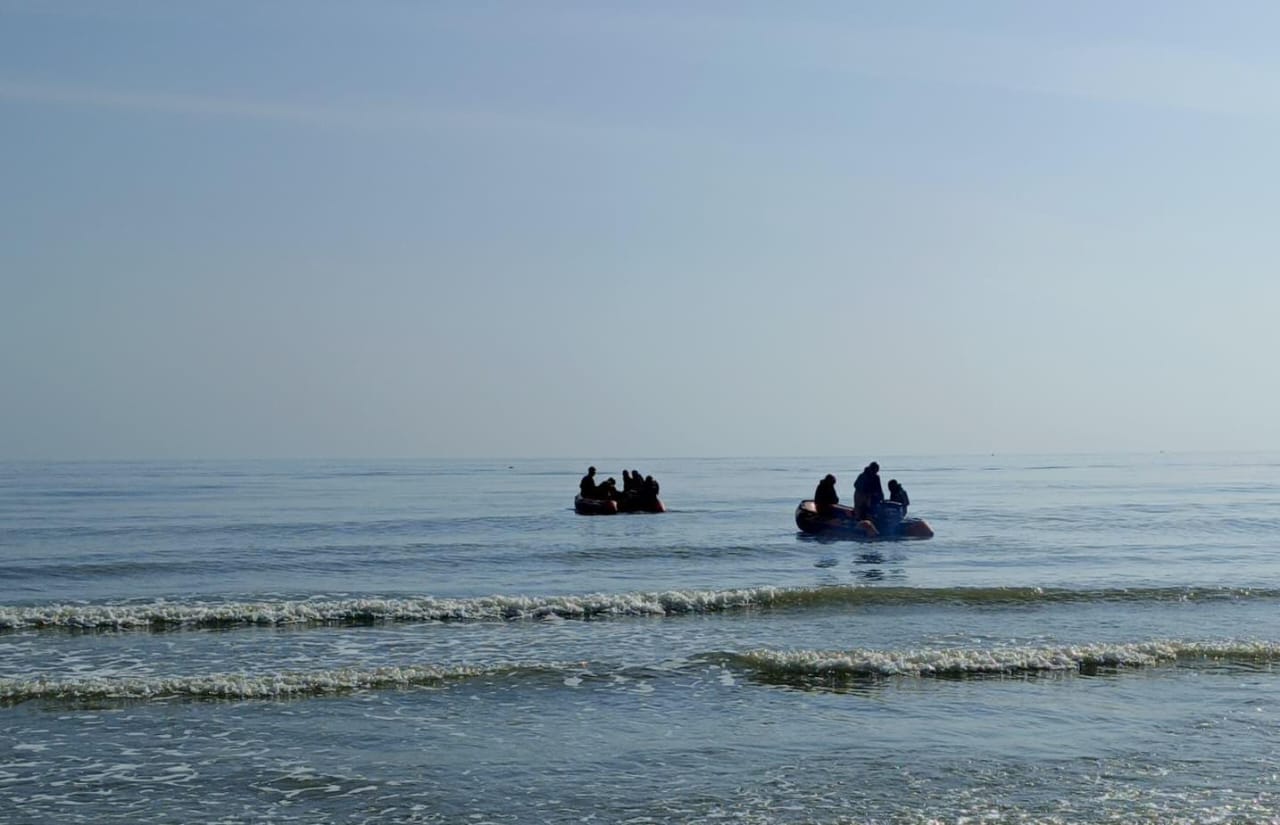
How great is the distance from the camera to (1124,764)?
31.0 ft

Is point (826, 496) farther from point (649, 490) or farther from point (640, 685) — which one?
point (640, 685)

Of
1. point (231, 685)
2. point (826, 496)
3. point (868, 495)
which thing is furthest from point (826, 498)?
point (231, 685)

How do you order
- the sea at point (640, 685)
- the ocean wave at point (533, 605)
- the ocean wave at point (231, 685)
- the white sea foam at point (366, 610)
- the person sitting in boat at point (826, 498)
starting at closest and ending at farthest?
the sea at point (640, 685) → the ocean wave at point (231, 685) → the white sea foam at point (366, 610) → the ocean wave at point (533, 605) → the person sitting in boat at point (826, 498)

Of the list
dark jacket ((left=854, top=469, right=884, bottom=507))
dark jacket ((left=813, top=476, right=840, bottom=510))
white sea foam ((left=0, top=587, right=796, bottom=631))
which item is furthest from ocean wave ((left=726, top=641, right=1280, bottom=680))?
dark jacket ((left=813, top=476, right=840, bottom=510))

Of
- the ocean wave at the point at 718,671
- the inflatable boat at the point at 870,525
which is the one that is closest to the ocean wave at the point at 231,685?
the ocean wave at the point at 718,671

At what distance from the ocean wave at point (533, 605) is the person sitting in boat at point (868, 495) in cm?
986

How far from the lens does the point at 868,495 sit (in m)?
30.7

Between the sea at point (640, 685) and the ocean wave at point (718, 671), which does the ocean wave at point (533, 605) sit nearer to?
the sea at point (640, 685)

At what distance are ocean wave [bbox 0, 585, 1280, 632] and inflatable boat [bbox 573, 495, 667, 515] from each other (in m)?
19.0

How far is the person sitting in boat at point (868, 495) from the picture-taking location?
3072 centimetres

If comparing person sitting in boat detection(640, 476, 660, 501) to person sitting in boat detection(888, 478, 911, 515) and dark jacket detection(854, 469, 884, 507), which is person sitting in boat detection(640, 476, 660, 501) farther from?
dark jacket detection(854, 469, 884, 507)

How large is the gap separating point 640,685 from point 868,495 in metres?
19.0

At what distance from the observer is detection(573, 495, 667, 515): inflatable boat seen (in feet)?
129

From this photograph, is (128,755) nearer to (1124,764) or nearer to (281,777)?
(281,777)
